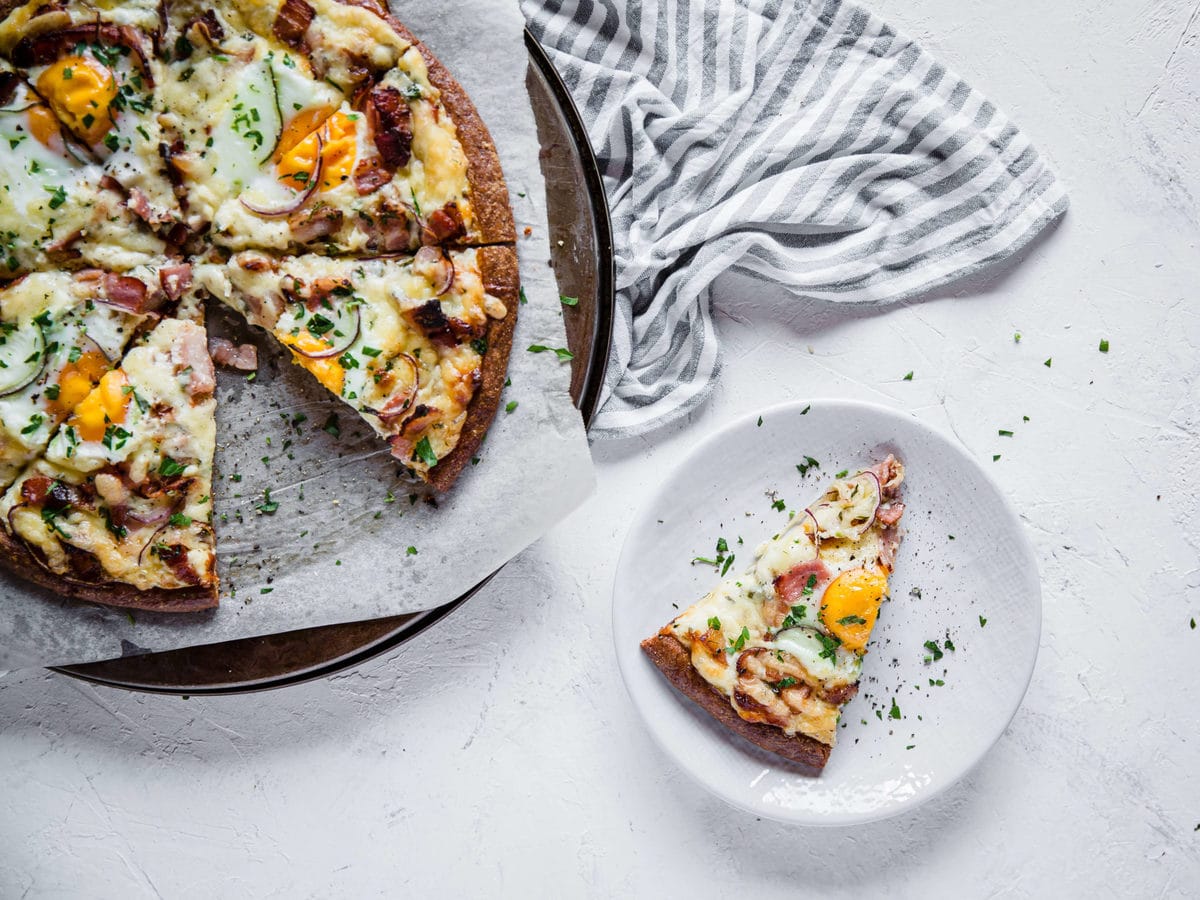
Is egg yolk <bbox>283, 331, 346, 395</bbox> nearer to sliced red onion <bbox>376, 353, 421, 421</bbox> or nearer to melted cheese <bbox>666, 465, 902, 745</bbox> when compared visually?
sliced red onion <bbox>376, 353, 421, 421</bbox>

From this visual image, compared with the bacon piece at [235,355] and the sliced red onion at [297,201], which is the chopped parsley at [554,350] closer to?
the sliced red onion at [297,201]

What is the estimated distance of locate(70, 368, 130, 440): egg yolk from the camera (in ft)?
14.2

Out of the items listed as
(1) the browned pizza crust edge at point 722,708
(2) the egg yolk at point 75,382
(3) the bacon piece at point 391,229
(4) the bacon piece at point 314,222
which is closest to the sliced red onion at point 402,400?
(3) the bacon piece at point 391,229

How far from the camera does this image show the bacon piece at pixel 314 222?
Answer: 4352mm

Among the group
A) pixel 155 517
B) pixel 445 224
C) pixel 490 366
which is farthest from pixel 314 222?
pixel 155 517

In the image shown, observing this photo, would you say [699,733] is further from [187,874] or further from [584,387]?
[187,874]

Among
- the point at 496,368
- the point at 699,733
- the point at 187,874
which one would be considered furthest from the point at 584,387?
the point at 187,874

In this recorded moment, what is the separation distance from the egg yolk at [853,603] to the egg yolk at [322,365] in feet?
8.23

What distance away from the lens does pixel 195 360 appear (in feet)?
14.8

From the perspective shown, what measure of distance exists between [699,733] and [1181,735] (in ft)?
8.55

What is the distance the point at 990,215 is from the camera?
4.99 m

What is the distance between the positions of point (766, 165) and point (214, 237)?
274cm

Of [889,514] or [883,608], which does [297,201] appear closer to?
[889,514]

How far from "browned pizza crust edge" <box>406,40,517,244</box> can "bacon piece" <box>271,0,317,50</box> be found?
499 millimetres
